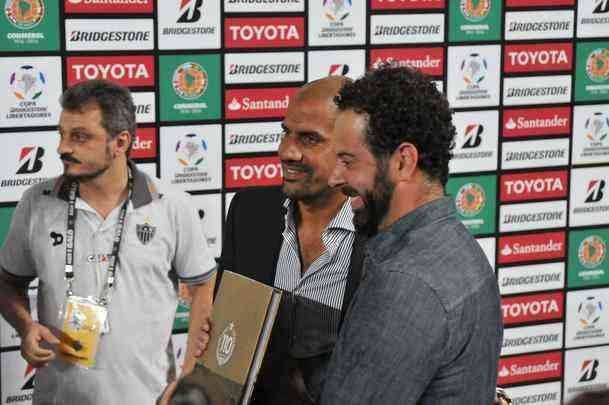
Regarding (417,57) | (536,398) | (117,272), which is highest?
(417,57)

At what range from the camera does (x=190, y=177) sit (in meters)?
4.27

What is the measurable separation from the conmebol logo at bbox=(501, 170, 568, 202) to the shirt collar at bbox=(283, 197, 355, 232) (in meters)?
2.51

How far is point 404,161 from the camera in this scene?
182 centimetres

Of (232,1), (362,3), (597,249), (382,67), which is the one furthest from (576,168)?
(382,67)

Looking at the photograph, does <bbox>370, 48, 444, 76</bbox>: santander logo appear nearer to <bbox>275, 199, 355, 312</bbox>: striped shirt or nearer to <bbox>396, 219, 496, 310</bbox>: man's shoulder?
<bbox>275, 199, 355, 312</bbox>: striped shirt

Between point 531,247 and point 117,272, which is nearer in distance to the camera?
point 117,272

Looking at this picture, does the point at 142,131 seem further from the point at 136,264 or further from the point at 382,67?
the point at 382,67

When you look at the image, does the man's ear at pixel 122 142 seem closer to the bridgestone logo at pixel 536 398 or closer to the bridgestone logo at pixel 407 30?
the bridgestone logo at pixel 407 30

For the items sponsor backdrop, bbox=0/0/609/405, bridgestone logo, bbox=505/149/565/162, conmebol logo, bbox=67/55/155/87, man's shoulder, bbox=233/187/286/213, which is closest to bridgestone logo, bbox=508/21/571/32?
sponsor backdrop, bbox=0/0/609/405

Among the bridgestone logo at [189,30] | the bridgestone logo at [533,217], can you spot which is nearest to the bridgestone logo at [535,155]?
the bridgestone logo at [533,217]

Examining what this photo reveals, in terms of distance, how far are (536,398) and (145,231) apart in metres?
2.70

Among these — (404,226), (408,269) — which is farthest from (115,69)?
(408,269)

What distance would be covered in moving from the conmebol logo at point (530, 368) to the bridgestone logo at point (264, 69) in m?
1.93

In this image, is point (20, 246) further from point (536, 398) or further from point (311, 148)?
point (536, 398)
